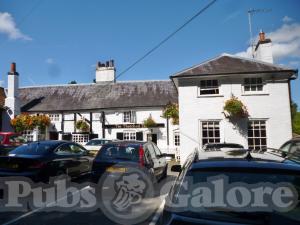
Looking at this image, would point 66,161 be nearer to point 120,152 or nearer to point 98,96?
point 120,152

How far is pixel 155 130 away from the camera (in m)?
26.0

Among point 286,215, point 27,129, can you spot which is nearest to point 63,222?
point 286,215

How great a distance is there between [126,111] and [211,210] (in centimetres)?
2474

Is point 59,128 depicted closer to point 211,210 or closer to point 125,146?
point 125,146

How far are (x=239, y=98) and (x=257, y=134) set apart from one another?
2.25 metres

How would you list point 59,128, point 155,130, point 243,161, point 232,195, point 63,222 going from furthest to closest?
point 59,128, point 155,130, point 63,222, point 243,161, point 232,195

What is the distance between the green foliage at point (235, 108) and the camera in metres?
15.7

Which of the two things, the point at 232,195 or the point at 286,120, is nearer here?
the point at 232,195

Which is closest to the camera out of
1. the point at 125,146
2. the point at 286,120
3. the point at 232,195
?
the point at 232,195

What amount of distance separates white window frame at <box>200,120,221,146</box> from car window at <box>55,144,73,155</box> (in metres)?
8.95

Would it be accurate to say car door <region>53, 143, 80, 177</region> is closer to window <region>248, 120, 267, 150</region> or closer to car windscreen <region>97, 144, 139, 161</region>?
car windscreen <region>97, 144, 139, 161</region>

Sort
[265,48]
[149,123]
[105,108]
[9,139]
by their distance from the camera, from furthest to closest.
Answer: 1. [105,108]
2. [149,123]
3. [265,48]
4. [9,139]

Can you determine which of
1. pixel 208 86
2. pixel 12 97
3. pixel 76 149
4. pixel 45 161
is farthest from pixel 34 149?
pixel 12 97

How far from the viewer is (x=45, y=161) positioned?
27.5ft
